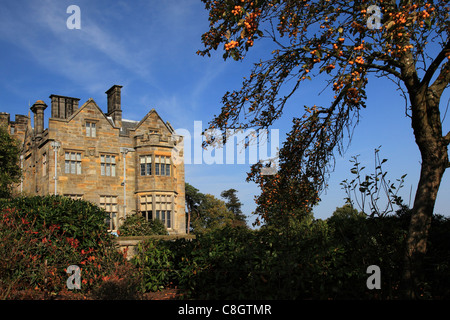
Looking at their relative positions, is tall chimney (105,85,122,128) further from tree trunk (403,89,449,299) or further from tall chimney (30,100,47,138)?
tree trunk (403,89,449,299)

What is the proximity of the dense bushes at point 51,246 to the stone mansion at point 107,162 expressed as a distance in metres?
21.0

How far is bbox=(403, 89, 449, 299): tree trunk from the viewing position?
6.61 metres

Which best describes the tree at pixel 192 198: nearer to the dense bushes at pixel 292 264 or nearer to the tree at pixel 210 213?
the tree at pixel 210 213

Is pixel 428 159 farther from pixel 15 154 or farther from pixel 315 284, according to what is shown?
pixel 15 154

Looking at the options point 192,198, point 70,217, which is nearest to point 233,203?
point 192,198

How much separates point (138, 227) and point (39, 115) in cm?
1677

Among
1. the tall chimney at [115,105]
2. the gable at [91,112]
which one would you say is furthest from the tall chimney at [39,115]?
the tall chimney at [115,105]

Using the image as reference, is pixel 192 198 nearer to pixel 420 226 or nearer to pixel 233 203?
pixel 233 203

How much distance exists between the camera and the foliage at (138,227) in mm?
20812

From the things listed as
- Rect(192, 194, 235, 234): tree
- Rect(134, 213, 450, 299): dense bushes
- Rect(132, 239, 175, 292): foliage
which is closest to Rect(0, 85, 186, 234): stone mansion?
Rect(192, 194, 235, 234): tree

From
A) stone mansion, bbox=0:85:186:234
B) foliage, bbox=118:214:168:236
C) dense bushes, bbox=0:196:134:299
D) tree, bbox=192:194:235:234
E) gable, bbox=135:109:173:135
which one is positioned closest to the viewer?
dense bushes, bbox=0:196:134:299

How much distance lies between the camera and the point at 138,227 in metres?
21.9

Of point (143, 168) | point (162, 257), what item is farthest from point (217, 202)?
point (162, 257)

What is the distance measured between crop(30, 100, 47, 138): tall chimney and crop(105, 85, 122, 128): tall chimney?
5208mm
